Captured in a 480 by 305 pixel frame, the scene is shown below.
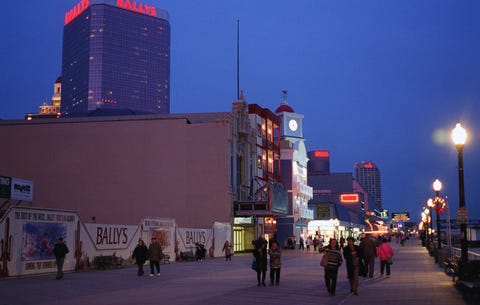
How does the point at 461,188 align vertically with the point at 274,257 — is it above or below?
above

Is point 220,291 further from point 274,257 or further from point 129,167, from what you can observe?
point 129,167

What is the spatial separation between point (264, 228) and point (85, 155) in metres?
23.5

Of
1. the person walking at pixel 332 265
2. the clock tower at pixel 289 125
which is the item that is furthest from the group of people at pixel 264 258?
the clock tower at pixel 289 125

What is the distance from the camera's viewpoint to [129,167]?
208ft

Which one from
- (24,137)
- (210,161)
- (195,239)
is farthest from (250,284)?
(24,137)

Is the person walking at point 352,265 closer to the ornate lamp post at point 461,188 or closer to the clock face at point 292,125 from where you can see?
the ornate lamp post at point 461,188

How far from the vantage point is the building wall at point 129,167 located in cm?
6188

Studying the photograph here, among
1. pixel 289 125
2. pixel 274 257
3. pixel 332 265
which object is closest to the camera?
pixel 332 265

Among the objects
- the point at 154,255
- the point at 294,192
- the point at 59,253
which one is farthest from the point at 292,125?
the point at 59,253

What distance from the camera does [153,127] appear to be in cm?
6344

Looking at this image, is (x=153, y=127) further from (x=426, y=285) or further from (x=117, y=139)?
(x=426, y=285)

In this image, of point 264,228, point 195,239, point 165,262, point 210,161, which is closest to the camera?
point 165,262

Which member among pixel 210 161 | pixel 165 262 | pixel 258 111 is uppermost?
pixel 258 111

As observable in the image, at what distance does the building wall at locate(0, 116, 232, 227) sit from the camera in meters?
61.9
